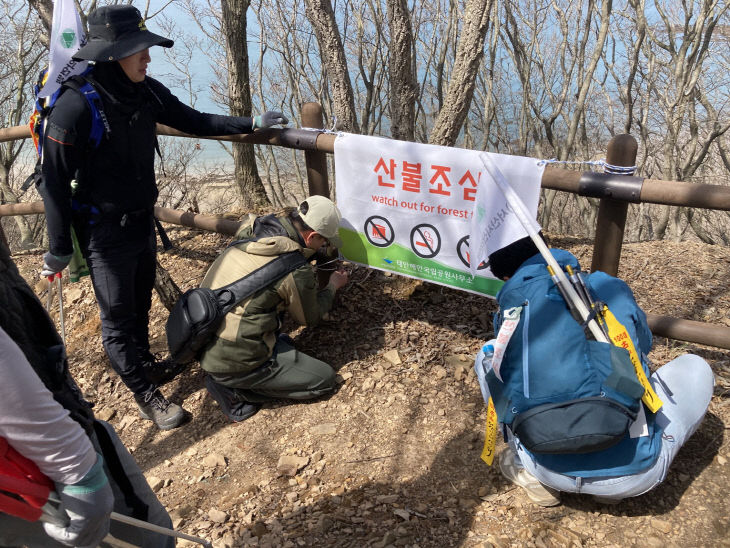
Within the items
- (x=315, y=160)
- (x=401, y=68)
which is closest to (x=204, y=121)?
(x=315, y=160)

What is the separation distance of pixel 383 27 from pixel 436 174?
1357cm

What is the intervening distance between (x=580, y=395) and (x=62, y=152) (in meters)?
2.61

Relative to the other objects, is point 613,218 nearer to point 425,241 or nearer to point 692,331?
point 692,331

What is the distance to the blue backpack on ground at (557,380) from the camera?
2.05 meters

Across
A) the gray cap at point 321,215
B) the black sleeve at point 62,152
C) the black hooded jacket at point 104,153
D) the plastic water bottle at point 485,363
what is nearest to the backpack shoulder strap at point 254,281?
the gray cap at point 321,215

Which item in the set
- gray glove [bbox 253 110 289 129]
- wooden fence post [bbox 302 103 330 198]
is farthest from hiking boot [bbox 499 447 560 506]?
gray glove [bbox 253 110 289 129]

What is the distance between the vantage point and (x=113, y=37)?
272cm

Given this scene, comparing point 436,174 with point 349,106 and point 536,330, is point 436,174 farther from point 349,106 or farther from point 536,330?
point 349,106

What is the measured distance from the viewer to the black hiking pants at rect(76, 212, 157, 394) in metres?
2.99

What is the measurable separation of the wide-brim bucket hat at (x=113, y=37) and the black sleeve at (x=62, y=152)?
0.76ft

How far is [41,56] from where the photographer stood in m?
16.5

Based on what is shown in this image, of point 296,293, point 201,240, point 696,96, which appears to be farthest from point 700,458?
point 696,96

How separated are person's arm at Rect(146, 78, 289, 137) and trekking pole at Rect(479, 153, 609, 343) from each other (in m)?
1.44

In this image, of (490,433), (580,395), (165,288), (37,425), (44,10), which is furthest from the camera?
(44,10)
